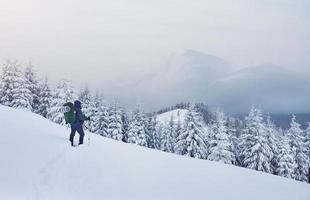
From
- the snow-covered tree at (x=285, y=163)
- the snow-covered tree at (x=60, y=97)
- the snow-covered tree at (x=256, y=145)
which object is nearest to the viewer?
the snow-covered tree at (x=256, y=145)

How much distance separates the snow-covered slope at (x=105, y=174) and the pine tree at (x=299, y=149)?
129ft

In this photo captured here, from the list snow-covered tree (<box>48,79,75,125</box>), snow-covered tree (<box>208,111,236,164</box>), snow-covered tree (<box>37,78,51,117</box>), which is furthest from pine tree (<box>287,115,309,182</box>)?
snow-covered tree (<box>37,78,51,117</box>)

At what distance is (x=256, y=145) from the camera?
5522 cm

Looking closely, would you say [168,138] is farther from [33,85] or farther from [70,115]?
[70,115]

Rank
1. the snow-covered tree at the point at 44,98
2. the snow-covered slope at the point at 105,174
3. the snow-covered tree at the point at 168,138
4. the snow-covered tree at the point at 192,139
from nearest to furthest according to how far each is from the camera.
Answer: the snow-covered slope at the point at 105,174
the snow-covered tree at the point at 192,139
the snow-covered tree at the point at 44,98
the snow-covered tree at the point at 168,138


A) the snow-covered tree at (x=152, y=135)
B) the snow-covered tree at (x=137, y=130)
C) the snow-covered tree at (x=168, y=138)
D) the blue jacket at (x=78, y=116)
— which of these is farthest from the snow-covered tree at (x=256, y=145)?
the blue jacket at (x=78, y=116)

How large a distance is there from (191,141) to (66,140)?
131 feet

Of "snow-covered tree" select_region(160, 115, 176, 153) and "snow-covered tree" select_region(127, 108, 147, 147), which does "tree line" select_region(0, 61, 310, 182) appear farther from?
"snow-covered tree" select_region(160, 115, 176, 153)

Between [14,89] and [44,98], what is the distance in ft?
29.7

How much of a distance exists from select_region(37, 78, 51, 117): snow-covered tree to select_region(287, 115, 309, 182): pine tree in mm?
38269

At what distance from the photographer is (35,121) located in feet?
81.6

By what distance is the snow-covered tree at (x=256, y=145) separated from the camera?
180ft

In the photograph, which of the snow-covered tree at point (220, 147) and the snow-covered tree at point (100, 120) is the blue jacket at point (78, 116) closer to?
the snow-covered tree at point (220, 147)

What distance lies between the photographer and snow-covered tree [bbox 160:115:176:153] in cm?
8175
